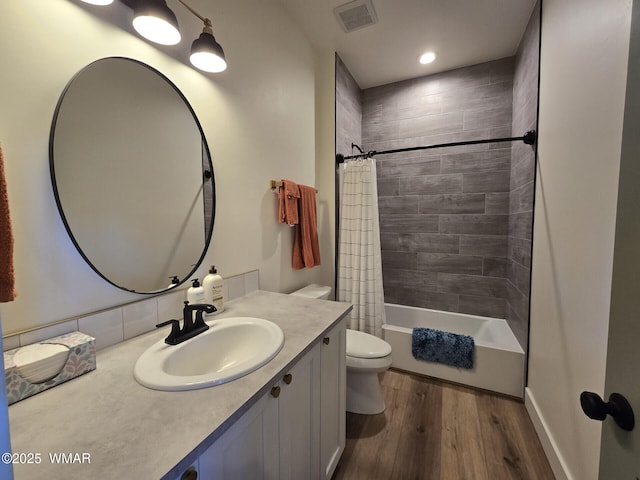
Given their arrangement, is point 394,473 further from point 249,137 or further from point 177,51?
point 177,51

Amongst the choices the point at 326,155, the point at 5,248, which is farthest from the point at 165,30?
Result: the point at 326,155

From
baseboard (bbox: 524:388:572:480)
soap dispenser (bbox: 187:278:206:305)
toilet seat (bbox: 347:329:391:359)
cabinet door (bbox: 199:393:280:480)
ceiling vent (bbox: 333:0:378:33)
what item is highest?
ceiling vent (bbox: 333:0:378:33)

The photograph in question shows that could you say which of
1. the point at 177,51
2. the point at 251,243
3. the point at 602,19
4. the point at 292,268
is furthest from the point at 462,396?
the point at 177,51

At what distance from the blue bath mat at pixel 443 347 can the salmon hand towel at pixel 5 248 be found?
233 centimetres

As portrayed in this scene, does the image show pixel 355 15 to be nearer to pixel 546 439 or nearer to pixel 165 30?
pixel 165 30

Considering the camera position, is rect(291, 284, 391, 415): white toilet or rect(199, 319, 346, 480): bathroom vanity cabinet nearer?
rect(199, 319, 346, 480): bathroom vanity cabinet

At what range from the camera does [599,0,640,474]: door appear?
449 millimetres

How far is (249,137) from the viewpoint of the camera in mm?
1582

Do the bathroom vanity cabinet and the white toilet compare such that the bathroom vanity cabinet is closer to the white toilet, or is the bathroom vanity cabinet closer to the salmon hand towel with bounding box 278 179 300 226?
the white toilet

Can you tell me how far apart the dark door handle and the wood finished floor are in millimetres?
1215

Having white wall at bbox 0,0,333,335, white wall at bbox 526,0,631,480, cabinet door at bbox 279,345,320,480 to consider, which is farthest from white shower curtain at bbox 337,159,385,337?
cabinet door at bbox 279,345,320,480

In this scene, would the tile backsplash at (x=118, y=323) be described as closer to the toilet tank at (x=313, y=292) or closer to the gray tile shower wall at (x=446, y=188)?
the toilet tank at (x=313, y=292)

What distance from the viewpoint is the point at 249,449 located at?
0.71 metres

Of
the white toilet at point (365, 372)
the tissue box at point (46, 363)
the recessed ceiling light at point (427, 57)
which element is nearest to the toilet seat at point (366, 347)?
the white toilet at point (365, 372)
